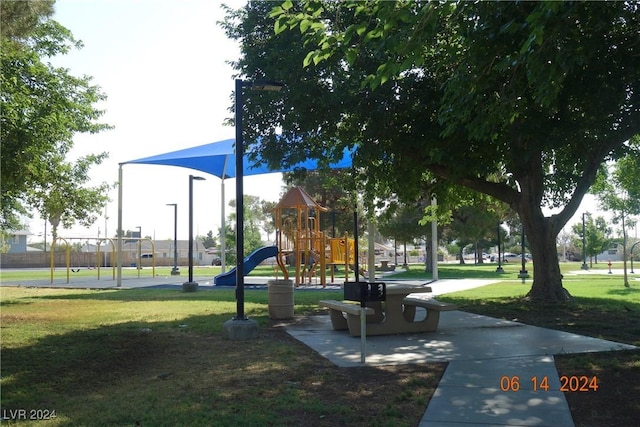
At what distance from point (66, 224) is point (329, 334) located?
11.3 meters

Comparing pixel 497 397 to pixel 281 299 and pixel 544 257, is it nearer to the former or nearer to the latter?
pixel 281 299

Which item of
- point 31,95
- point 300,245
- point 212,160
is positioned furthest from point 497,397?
point 212,160

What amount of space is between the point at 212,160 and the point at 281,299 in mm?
12612

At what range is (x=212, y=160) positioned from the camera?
23.1 metres

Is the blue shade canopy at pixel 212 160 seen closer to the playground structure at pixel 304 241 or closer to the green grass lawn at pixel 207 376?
the playground structure at pixel 304 241

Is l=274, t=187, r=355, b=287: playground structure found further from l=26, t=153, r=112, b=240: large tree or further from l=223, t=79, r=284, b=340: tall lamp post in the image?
l=223, t=79, r=284, b=340: tall lamp post

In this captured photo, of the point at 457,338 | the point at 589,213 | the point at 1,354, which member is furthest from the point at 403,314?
the point at 589,213
